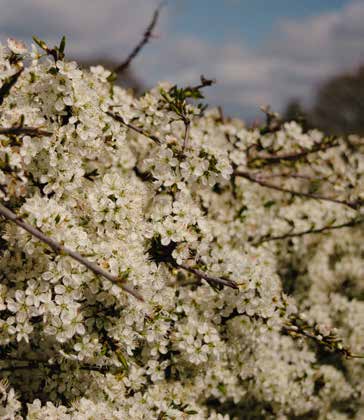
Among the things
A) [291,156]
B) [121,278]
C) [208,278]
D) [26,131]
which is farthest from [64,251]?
[291,156]

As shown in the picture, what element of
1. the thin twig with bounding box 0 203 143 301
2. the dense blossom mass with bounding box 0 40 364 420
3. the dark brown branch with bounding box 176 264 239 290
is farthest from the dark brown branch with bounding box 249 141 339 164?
the thin twig with bounding box 0 203 143 301

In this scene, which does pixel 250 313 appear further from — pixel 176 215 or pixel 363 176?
pixel 363 176

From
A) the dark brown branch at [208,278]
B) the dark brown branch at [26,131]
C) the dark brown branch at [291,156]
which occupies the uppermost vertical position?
the dark brown branch at [291,156]

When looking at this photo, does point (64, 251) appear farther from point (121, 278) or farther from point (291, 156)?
point (291, 156)

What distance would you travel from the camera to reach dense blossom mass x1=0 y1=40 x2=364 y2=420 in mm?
3242

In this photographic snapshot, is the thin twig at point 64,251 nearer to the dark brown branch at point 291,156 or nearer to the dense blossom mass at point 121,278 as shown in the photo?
the dense blossom mass at point 121,278

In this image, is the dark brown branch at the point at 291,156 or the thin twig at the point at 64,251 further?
the dark brown branch at the point at 291,156

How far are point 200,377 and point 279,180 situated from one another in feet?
14.2

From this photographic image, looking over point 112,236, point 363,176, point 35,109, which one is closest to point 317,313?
point 363,176

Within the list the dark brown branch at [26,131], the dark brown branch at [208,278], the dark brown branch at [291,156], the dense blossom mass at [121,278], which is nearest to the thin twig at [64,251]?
the dense blossom mass at [121,278]

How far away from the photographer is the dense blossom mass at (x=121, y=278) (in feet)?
10.6

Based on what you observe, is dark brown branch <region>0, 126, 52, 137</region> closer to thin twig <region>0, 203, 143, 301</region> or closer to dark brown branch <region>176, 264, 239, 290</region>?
thin twig <region>0, 203, 143, 301</region>

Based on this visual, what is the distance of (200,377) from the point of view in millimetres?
4625

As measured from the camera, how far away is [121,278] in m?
2.98
